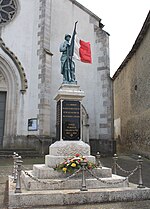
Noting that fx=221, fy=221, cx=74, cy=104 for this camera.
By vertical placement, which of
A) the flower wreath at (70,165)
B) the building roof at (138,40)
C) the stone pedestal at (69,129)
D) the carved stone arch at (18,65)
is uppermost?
the building roof at (138,40)

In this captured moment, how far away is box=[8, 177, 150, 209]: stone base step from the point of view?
4098mm

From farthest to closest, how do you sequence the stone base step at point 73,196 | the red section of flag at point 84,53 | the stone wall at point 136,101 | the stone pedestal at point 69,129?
1. the stone wall at point 136,101
2. the red section of flag at point 84,53
3. the stone pedestal at point 69,129
4. the stone base step at point 73,196

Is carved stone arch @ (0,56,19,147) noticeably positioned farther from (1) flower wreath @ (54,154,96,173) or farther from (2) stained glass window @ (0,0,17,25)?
(1) flower wreath @ (54,154,96,173)

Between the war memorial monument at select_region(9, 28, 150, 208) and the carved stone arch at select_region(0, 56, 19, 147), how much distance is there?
703cm

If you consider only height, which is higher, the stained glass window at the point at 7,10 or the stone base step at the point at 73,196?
the stained glass window at the point at 7,10

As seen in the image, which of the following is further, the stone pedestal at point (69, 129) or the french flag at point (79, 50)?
the french flag at point (79, 50)

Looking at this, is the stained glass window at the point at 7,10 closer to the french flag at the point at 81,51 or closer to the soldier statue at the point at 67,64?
the french flag at the point at 81,51

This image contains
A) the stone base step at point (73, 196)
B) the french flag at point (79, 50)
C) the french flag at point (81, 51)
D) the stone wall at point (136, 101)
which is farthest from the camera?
the stone wall at point (136, 101)

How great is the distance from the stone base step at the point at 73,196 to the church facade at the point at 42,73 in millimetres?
7735

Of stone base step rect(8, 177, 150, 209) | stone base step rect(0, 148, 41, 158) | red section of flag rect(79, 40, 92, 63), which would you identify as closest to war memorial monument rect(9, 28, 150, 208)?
stone base step rect(8, 177, 150, 209)

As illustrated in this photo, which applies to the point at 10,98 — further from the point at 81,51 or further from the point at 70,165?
the point at 70,165

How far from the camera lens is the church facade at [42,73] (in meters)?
12.7

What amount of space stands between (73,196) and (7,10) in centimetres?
1362

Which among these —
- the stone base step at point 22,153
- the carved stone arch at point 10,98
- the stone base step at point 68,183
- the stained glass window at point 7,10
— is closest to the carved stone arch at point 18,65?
the carved stone arch at point 10,98
